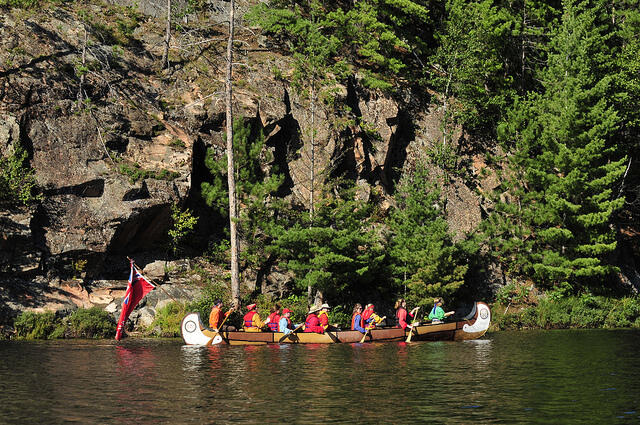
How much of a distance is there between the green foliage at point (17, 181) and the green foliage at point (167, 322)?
8.14m

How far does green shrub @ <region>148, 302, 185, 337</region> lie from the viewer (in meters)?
29.8

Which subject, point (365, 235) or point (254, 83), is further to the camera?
point (254, 83)

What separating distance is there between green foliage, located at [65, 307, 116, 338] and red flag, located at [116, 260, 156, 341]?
1.67 metres

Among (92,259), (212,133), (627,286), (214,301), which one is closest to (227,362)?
(214,301)

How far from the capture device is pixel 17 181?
29844mm

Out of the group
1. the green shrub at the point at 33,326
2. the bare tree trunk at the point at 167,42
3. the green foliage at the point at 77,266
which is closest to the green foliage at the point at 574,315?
the green foliage at the point at 77,266

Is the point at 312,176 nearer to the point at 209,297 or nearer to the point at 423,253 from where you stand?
the point at 423,253

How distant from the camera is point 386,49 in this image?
46.9 meters

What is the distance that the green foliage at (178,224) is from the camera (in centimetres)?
3338

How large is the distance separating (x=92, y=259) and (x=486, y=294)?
22.9 m

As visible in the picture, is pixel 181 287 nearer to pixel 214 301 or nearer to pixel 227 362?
pixel 214 301

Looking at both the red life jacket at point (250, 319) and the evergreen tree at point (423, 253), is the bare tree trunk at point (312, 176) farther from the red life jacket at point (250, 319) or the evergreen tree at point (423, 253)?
the red life jacket at point (250, 319)

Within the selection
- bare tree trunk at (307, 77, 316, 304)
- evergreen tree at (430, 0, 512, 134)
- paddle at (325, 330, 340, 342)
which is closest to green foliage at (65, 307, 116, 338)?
paddle at (325, 330, 340, 342)

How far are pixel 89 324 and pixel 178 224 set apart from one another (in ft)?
24.6
